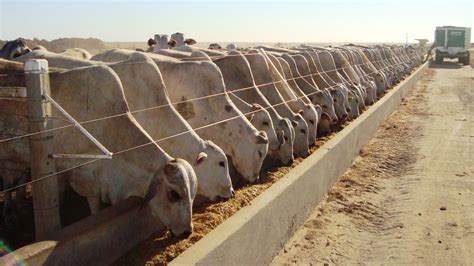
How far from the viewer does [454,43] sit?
1965 inches

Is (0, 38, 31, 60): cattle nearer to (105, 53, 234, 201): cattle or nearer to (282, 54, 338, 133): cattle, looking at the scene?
(105, 53, 234, 201): cattle

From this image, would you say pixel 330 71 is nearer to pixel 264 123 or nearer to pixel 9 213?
pixel 264 123

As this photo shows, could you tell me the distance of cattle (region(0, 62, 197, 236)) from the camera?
16.3 ft

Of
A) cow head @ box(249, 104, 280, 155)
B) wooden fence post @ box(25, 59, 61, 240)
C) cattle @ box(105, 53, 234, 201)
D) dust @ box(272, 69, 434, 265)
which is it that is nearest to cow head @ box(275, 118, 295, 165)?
cow head @ box(249, 104, 280, 155)

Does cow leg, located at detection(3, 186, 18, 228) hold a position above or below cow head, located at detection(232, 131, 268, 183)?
below

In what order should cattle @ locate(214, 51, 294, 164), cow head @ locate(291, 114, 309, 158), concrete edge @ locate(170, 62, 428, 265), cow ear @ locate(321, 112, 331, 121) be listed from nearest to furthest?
concrete edge @ locate(170, 62, 428, 265)
cow head @ locate(291, 114, 309, 158)
cattle @ locate(214, 51, 294, 164)
cow ear @ locate(321, 112, 331, 121)

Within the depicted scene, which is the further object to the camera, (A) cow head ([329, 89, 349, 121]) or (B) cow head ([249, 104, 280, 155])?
(A) cow head ([329, 89, 349, 121])

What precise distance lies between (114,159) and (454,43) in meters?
50.1

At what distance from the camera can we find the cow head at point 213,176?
21.0 feet

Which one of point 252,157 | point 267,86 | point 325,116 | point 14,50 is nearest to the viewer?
point 252,157

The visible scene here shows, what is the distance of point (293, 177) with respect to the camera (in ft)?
21.6

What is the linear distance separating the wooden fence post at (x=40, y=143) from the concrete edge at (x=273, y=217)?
3.66 feet

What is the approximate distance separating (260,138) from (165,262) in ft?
11.1

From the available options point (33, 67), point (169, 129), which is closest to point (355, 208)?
point (169, 129)
